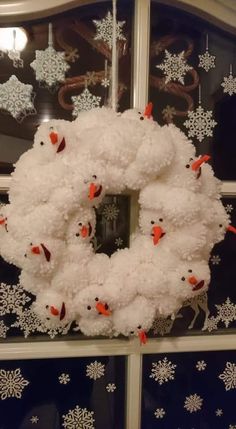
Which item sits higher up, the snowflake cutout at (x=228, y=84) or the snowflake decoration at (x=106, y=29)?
the snowflake decoration at (x=106, y=29)

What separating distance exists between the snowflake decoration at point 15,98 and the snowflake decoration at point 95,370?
25.8 inches

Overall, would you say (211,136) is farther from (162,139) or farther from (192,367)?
(192,367)

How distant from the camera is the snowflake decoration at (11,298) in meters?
1.00

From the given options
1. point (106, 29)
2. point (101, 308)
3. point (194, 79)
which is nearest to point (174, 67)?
point (194, 79)

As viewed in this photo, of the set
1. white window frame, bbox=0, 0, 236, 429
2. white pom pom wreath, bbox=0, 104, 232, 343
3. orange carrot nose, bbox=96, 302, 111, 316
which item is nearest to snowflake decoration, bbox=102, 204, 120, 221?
white window frame, bbox=0, 0, 236, 429

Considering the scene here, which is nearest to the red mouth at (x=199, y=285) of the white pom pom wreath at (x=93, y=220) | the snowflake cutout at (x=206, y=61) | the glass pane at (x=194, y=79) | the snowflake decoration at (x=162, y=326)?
the white pom pom wreath at (x=93, y=220)

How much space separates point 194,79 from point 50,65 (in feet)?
1.22

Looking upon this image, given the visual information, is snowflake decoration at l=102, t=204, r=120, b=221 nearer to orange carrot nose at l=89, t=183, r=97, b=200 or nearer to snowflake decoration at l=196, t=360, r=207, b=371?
orange carrot nose at l=89, t=183, r=97, b=200

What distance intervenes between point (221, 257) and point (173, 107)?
42 cm

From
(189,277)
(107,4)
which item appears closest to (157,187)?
(189,277)

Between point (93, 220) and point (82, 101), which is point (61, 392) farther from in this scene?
point (82, 101)

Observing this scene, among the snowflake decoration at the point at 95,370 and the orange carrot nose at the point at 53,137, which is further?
the snowflake decoration at the point at 95,370

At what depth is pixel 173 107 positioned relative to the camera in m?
1.05

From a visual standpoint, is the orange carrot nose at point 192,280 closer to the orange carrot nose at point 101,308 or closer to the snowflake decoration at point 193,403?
the orange carrot nose at point 101,308
